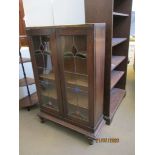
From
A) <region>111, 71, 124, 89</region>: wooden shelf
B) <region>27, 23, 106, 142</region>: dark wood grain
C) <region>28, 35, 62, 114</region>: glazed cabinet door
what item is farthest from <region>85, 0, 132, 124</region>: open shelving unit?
<region>28, 35, 62, 114</region>: glazed cabinet door

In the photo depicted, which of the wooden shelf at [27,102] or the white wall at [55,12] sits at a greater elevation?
the white wall at [55,12]

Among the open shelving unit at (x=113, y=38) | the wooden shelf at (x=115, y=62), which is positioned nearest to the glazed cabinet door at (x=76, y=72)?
the open shelving unit at (x=113, y=38)

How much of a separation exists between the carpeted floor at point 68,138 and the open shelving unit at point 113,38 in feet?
0.59

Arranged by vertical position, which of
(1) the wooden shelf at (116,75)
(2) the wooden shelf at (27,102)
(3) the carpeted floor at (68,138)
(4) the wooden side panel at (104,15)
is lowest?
(3) the carpeted floor at (68,138)

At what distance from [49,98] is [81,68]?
2.28ft

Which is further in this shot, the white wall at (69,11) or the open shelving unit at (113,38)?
the white wall at (69,11)

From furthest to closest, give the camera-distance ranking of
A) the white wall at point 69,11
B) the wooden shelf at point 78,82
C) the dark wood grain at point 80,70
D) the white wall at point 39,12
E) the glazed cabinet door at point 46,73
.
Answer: the white wall at point 39,12 < the white wall at point 69,11 < the glazed cabinet door at point 46,73 < the wooden shelf at point 78,82 < the dark wood grain at point 80,70

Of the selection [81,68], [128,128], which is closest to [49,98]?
[81,68]

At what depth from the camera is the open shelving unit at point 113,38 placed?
1654 millimetres

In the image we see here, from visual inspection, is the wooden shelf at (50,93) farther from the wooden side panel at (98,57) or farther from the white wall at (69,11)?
the white wall at (69,11)

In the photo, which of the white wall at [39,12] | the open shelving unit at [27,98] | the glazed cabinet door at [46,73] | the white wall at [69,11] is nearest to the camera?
the glazed cabinet door at [46,73]
